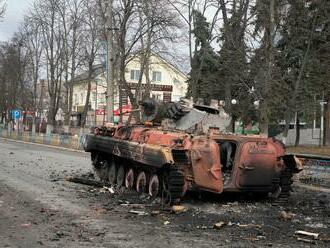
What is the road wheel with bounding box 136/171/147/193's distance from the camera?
14523 mm

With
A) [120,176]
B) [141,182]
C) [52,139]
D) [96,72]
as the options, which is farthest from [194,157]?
[96,72]

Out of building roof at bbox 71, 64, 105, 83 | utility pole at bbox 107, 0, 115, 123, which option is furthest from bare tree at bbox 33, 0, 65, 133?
utility pole at bbox 107, 0, 115, 123

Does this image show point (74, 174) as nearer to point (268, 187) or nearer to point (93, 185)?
point (93, 185)

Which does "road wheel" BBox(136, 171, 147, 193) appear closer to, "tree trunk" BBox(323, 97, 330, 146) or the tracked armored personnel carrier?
the tracked armored personnel carrier

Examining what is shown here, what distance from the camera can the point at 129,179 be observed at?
51.6ft

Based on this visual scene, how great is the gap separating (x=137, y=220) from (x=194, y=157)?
90.4 inches

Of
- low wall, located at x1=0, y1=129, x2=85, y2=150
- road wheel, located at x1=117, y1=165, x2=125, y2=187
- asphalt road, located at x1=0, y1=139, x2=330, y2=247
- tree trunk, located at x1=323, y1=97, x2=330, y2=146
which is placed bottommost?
asphalt road, located at x1=0, y1=139, x2=330, y2=247

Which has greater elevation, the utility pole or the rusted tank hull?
the utility pole

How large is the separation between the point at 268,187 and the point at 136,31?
2762 cm

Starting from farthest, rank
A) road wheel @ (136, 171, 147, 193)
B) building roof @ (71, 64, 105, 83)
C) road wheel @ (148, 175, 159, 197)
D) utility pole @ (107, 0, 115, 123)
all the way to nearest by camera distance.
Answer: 1. building roof @ (71, 64, 105, 83)
2. utility pole @ (107, 0, 115, 123)
3. road wheel @ (136, 171, 147, 193)
4. road wheel @ (148, 175, 159, 197)

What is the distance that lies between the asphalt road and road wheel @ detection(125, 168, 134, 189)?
2.75ft

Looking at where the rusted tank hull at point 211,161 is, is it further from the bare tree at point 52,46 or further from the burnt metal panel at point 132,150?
the bare tree at point 52,46

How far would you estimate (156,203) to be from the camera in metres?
13.1

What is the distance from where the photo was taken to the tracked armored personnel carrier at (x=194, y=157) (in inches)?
495
